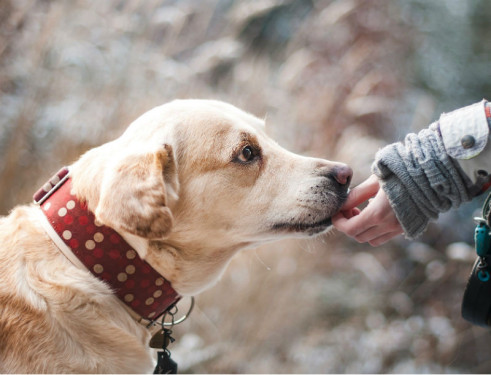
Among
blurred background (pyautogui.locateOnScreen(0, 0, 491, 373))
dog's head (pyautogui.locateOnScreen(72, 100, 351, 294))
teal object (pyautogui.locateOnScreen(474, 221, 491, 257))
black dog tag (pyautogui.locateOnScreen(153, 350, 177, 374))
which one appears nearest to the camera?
teal object (pyautogui.locateOnScreen(474, 221, 491, 257))

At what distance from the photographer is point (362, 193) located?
1.62m

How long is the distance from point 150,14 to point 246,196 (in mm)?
1868

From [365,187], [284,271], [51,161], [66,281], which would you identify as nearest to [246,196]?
[365,187]

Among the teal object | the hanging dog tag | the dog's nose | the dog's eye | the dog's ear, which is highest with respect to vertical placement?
the dog's ear

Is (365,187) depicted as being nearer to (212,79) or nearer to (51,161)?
(212,79)

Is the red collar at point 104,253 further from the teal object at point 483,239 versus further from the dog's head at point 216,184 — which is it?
the teal object at point 483,239

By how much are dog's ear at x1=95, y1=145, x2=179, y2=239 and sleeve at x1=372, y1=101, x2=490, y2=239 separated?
0.68 m

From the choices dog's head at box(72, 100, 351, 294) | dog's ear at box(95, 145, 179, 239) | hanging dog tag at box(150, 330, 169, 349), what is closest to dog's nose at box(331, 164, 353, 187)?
dog's head at box(72, 100, 351, 294)

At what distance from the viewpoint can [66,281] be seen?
1.37 m

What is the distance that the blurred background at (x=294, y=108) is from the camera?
9.15 feet

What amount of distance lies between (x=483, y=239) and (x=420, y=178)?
274 mm

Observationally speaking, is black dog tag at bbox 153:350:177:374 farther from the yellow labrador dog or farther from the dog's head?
the dog's head

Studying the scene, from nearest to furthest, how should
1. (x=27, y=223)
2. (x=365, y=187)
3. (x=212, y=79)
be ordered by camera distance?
(x=27, y=223) → (x=365, y=187) → (x=212, y=79)

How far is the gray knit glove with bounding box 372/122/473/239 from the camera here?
1376mm
